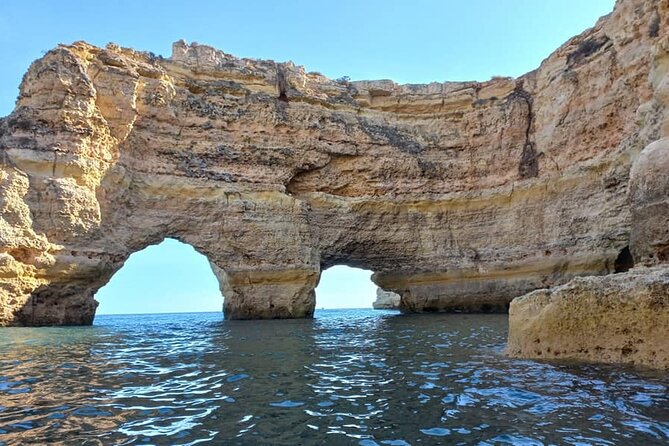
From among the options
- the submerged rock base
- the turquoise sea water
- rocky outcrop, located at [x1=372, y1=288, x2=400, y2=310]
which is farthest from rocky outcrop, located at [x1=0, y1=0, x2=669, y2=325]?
rocky outcrop, located at [x1=372, y1=288, x2=400, y2=310]

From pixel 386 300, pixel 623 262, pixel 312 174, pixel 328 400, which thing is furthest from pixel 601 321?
pixel 386 300

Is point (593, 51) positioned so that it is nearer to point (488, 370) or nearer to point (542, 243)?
point (542, 243)

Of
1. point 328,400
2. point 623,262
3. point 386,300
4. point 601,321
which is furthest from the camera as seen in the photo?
point 386,300

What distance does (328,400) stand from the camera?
4.84m

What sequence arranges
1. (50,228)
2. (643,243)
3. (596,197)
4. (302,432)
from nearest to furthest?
(302,432), (643,243), (50,228), (596,197)

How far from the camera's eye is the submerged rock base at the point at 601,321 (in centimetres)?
593

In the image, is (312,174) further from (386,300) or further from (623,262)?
(386,300)

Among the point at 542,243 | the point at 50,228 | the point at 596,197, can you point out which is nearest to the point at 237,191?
the point at 50,228

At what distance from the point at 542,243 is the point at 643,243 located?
46.7 feet

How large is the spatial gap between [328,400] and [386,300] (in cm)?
5968

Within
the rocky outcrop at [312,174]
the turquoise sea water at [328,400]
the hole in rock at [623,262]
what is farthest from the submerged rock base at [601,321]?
the hole in rock at [623,262]

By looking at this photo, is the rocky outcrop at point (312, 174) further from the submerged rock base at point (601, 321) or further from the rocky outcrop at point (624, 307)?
the submerged rock base at point (601, 321)

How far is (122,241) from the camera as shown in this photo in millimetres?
19750

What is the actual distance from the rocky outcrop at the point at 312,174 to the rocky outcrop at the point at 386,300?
3426 cm
